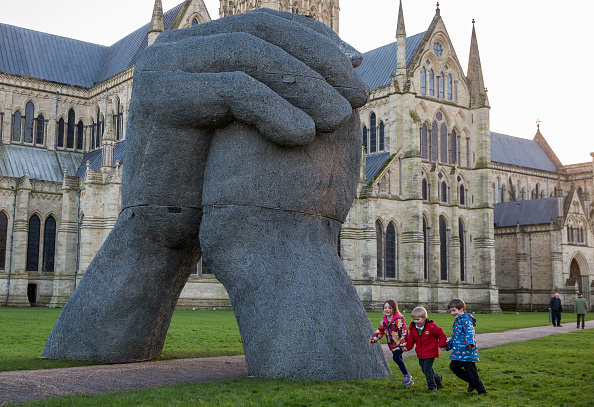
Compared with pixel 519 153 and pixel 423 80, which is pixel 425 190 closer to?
pixel 423 80

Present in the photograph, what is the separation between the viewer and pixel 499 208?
206ft

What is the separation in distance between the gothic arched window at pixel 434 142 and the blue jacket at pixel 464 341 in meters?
41.1

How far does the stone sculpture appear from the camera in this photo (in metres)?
9.45

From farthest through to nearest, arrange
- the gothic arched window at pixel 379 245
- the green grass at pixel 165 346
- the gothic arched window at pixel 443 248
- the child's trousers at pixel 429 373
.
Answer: the gothic arched window at pixel 443 248, the gothic arched window at pixel 379 245, the green grass at pixel 165 346, the child's trousers at pixel 429 373

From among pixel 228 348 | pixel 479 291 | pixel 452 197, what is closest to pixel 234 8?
pixel 452 197

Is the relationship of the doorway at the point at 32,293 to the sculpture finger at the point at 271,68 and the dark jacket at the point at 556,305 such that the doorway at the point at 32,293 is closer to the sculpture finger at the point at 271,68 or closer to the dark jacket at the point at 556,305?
the dark jacket at the point at 556,305

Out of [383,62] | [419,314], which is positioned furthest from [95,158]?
[419,314]

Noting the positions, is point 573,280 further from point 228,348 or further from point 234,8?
point 228,348

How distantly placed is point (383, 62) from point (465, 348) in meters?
45.2

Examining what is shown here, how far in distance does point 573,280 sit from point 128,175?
5111 centimetres

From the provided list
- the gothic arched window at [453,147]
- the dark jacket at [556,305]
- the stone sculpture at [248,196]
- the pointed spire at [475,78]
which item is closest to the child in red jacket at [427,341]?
the stone sculpture at [248,196]

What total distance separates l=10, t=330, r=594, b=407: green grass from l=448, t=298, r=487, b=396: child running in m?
0.19

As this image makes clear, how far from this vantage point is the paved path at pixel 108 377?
806 centimetres

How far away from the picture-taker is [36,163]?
160 ft
